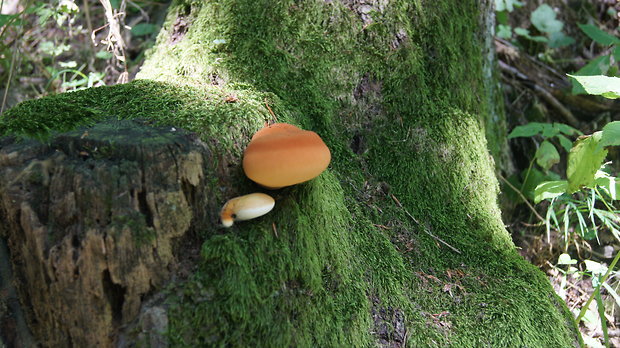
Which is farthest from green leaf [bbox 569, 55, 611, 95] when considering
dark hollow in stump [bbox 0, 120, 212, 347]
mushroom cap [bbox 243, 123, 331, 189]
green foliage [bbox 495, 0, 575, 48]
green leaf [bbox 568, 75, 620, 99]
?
dark hollow in stump [bbox 0, 120, 212, 347]

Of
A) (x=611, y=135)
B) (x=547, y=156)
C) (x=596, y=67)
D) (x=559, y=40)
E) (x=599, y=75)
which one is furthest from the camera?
(x=559, y=40)

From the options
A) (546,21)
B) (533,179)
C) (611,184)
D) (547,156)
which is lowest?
(533,179)

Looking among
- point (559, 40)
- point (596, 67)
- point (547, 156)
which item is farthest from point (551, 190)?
point (559, 40)

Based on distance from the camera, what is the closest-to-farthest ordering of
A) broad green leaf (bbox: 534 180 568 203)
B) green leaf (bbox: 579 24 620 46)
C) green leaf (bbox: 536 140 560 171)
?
broad green leaf (bbox: 534 180 568 203) < green leaf (bbox: 536 140 560 171) < green leaf (bbox: 579 24 620 46)

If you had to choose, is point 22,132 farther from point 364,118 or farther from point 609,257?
point 609,257

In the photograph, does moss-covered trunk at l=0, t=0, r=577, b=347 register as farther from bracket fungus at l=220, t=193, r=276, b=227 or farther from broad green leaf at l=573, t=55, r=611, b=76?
broad green leaf at l=573, t=55, r=611, b=76

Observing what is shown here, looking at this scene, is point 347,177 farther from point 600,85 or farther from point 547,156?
point 547,156

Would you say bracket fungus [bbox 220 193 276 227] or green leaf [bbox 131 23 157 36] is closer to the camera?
bracket fungus [bbox 220 193 276 227]
